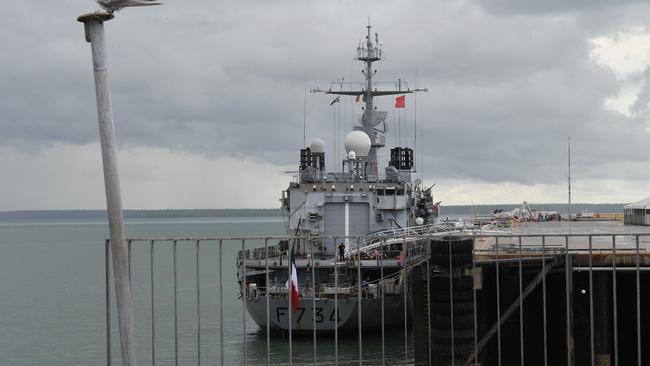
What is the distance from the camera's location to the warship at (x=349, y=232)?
38531mm

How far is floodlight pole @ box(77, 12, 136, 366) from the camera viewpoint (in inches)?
472

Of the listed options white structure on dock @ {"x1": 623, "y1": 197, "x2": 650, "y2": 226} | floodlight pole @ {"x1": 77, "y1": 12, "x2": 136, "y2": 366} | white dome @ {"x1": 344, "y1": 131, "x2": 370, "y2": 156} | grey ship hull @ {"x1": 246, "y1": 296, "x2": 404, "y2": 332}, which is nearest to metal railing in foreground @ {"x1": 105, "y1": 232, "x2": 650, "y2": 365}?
grey ship hull @ {"x1": 246, "y1": 296, "x2": 404, "y2": 332}

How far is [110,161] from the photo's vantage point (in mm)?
12031

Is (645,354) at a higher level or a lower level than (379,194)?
lower

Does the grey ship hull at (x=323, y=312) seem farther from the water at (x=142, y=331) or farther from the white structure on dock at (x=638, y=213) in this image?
the white structure on dock at (x=638, y=213)

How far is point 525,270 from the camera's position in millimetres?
22797

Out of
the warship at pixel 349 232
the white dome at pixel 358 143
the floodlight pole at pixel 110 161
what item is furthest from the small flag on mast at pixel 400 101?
the floodlight pole at pixel 110 161

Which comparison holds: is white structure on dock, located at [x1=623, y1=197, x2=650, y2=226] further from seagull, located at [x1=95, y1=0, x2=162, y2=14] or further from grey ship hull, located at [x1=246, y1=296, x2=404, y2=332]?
seagull, located at [x1=95, y1=0, x2=162, y2=14]

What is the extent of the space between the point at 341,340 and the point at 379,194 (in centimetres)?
1115

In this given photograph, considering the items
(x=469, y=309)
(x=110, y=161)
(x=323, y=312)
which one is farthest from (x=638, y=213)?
(x=110, y=161)

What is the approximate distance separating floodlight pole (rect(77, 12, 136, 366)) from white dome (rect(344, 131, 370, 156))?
40692 mm

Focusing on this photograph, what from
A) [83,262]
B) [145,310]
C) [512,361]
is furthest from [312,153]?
[83,262]

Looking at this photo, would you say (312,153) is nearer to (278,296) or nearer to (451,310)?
(278,296)

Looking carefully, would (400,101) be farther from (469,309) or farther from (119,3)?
(119,3)
